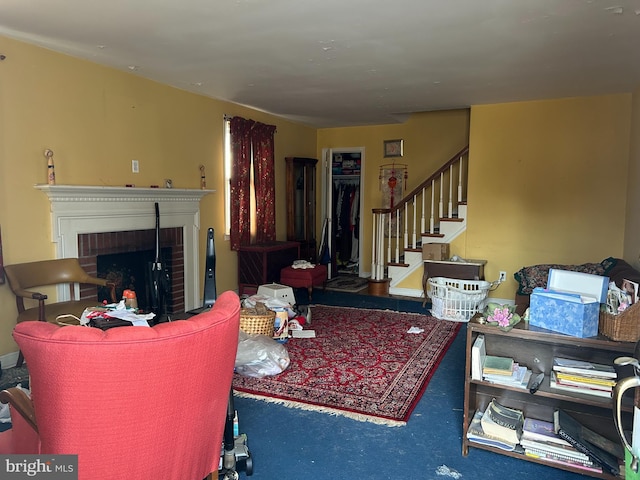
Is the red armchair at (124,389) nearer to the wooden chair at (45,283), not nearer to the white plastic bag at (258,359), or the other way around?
the white plastic bag at (258,359)

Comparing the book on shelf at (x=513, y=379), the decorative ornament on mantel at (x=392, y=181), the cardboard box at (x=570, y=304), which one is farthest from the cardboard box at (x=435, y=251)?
the book on shelf at (x=513, y=379)

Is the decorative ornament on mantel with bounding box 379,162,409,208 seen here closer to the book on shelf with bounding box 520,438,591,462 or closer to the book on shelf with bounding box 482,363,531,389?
the book on shelf with bounding box 482,363,531,389

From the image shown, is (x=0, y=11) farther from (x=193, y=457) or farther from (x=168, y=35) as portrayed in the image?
(x=193, y=457)

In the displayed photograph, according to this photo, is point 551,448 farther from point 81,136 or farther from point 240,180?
point 240,180

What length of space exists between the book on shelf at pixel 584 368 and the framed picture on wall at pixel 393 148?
16.1 feet

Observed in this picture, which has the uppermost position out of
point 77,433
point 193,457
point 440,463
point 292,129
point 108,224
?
point 292,129

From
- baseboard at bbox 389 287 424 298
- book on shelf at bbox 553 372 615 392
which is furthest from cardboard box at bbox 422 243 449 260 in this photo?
book on shelf at bbox 553 372 615 392

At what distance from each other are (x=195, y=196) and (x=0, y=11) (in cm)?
238

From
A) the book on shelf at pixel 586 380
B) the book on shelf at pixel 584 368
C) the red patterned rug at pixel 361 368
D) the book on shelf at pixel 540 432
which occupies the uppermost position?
the book on shelf at pixel 584 368

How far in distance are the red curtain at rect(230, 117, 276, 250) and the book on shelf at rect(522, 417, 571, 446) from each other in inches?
151

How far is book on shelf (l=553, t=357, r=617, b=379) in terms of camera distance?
6.81ft

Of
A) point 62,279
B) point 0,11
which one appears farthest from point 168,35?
point 62,279

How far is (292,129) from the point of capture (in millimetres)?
6660

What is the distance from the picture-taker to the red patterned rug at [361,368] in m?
2.81
